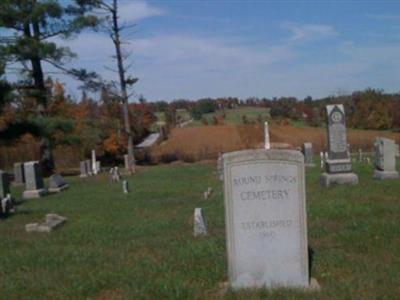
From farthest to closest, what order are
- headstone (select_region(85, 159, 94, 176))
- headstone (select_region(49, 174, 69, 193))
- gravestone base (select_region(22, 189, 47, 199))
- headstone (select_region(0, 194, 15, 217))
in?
headstone (select_region(85, 159, 94, 176))
headstone (select_region(49, 174, 69, 193))
gravestone base (select_region(22, 189, 47, 199))
headstone (select_region(0, 194, 15, 217))

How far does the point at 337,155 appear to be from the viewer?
18.9 meters

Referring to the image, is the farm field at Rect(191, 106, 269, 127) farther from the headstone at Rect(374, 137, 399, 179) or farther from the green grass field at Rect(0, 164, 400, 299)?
the green grass field at Rect(0, 164, 400, 299)

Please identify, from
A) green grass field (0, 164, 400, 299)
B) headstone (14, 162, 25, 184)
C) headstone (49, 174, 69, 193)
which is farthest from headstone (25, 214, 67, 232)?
headstone (14, 162, 25, 184)

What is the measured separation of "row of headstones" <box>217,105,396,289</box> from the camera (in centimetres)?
626

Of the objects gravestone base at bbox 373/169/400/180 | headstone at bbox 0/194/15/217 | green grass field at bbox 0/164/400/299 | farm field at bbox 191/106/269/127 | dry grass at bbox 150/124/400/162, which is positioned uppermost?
farm field at bbox 191/106/269/127

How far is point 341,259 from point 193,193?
12.9 metres

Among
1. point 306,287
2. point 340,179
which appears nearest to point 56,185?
point 340,179

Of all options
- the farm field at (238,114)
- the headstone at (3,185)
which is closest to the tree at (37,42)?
the headstone at (3,185)

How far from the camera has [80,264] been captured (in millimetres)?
7879

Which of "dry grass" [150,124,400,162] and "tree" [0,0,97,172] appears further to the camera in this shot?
"dry grass" [150,124,400,162]

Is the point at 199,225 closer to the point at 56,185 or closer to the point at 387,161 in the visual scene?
the point at 387,161

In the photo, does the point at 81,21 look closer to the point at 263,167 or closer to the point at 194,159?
the point at 194,159

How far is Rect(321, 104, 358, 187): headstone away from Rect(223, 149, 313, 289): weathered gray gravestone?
40.4 ft

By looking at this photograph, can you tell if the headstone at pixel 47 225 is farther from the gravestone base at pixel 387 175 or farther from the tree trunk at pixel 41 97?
the tree trunk at pixel 41 97
